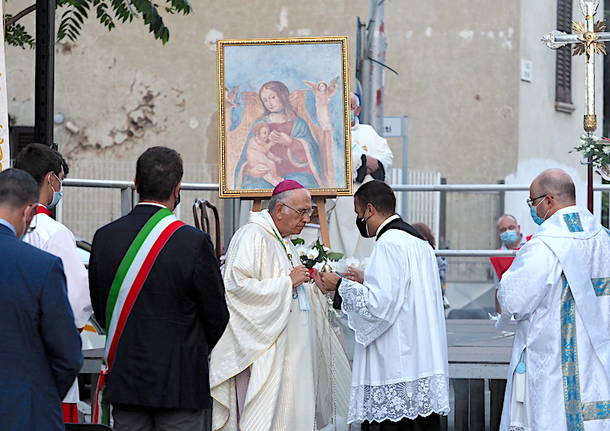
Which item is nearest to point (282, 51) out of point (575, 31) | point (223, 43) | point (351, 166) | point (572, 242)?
point (223, 43)

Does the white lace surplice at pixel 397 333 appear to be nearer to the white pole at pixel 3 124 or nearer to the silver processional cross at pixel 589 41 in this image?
the silver processional cross at pixel 589 41

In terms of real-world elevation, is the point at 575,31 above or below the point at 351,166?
above

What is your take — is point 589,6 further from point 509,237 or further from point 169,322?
point 509,237

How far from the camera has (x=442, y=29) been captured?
21.7 metres

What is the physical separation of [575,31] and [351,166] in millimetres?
2059

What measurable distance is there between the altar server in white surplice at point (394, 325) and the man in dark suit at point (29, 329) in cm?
264

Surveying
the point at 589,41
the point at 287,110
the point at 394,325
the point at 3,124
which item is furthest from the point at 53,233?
the point at 589,41

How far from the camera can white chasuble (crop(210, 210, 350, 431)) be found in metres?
6.90

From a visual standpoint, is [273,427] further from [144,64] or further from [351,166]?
[144,64]

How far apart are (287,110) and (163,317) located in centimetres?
403

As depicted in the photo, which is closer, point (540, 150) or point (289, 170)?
point (289, 170)

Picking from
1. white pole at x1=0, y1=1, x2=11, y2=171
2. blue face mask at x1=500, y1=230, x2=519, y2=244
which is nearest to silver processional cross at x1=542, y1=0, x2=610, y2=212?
white pole at x1=0, y1=1, x2=11, y2=171

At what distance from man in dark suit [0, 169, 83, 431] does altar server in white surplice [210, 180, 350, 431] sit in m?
2.33

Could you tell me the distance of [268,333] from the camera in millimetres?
Result: 6949
